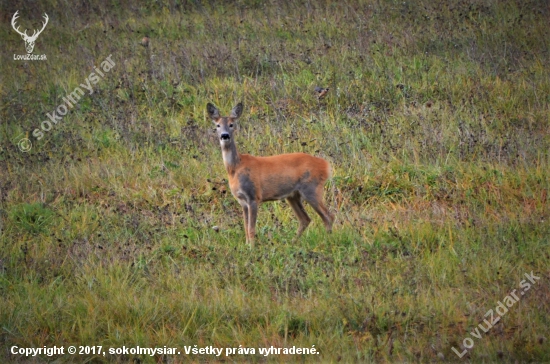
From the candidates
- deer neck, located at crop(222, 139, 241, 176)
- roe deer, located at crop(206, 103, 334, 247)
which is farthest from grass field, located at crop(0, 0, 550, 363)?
deer neck, located at crop(222, 139, 241, 176)

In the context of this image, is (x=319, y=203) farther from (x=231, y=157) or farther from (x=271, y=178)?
(x=231, y=157)

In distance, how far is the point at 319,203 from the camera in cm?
806

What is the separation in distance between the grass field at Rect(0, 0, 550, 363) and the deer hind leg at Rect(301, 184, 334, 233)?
0.50 ft

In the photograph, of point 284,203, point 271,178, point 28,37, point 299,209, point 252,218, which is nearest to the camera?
point 252,218

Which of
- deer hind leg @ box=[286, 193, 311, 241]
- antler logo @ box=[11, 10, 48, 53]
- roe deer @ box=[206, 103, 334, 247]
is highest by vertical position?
antler logo @ box=[11, 10, 48, 53]

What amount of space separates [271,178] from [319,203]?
551mm

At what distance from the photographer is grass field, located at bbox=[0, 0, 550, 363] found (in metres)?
6.05

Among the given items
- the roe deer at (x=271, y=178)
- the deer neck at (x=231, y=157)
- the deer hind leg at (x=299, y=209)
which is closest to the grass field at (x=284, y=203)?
the deer hind leg at (x=299, y=209)

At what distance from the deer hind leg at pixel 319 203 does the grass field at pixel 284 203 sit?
152 mm

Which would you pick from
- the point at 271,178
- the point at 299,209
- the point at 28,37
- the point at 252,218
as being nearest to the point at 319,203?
the point at 299,209

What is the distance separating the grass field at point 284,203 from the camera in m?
6.05

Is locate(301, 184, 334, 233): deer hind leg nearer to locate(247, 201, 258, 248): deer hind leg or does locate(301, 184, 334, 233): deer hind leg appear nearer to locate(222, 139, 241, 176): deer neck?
locate(247, 201, 258, 248): deer hind leg

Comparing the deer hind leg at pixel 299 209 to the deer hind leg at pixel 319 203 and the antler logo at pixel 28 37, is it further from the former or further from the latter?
the antler logo at pixel 28 37

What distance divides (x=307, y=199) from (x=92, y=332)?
2824 mm
